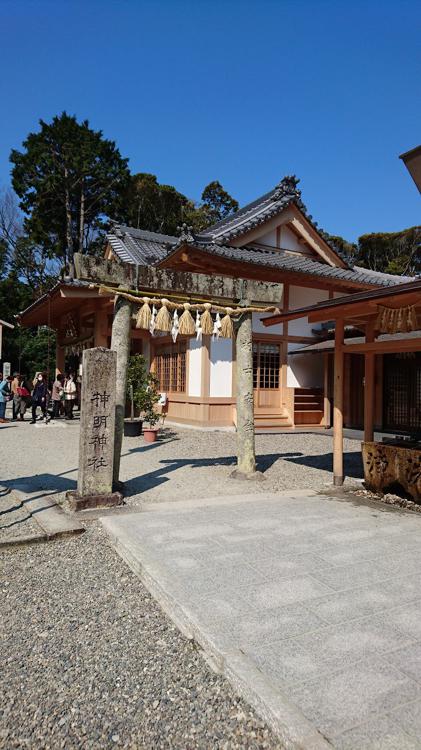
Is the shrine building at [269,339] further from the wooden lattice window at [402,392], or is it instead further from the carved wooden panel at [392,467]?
the carved wooden panel at [392,467]

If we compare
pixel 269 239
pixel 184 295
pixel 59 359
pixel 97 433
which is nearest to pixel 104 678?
pixel 97 433

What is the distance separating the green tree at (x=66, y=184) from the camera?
104 ft

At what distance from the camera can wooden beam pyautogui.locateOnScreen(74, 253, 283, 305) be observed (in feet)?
19.6

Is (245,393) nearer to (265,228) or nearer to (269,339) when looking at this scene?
(269,339)

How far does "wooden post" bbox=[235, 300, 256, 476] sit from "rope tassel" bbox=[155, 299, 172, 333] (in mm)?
1354

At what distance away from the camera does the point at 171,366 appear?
16031 millimetres

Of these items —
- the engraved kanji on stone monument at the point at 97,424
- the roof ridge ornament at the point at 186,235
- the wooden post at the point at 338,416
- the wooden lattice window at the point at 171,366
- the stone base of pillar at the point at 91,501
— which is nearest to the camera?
the stone base of pillar at the point at 91,501

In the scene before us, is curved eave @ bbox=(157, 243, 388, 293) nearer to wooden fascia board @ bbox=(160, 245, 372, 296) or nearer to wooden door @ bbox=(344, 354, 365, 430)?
wooden fascia board @ bbox=(160, 245, 372, 296)

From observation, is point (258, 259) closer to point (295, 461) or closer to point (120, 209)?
point (295, 461)

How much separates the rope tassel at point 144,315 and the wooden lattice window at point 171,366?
827 centimetres

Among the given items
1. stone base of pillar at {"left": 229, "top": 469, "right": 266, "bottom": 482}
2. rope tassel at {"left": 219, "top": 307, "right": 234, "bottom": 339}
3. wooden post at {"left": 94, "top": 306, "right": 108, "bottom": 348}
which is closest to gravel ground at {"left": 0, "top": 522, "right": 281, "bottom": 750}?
stone base of pillar at {"left": 229, "top": 469, "right": 266, "bottom": 482}

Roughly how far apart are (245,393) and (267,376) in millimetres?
7906

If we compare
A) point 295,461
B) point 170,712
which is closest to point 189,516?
point 170,712

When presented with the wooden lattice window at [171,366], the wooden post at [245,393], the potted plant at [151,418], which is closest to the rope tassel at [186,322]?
the wooden post at [245,393]
